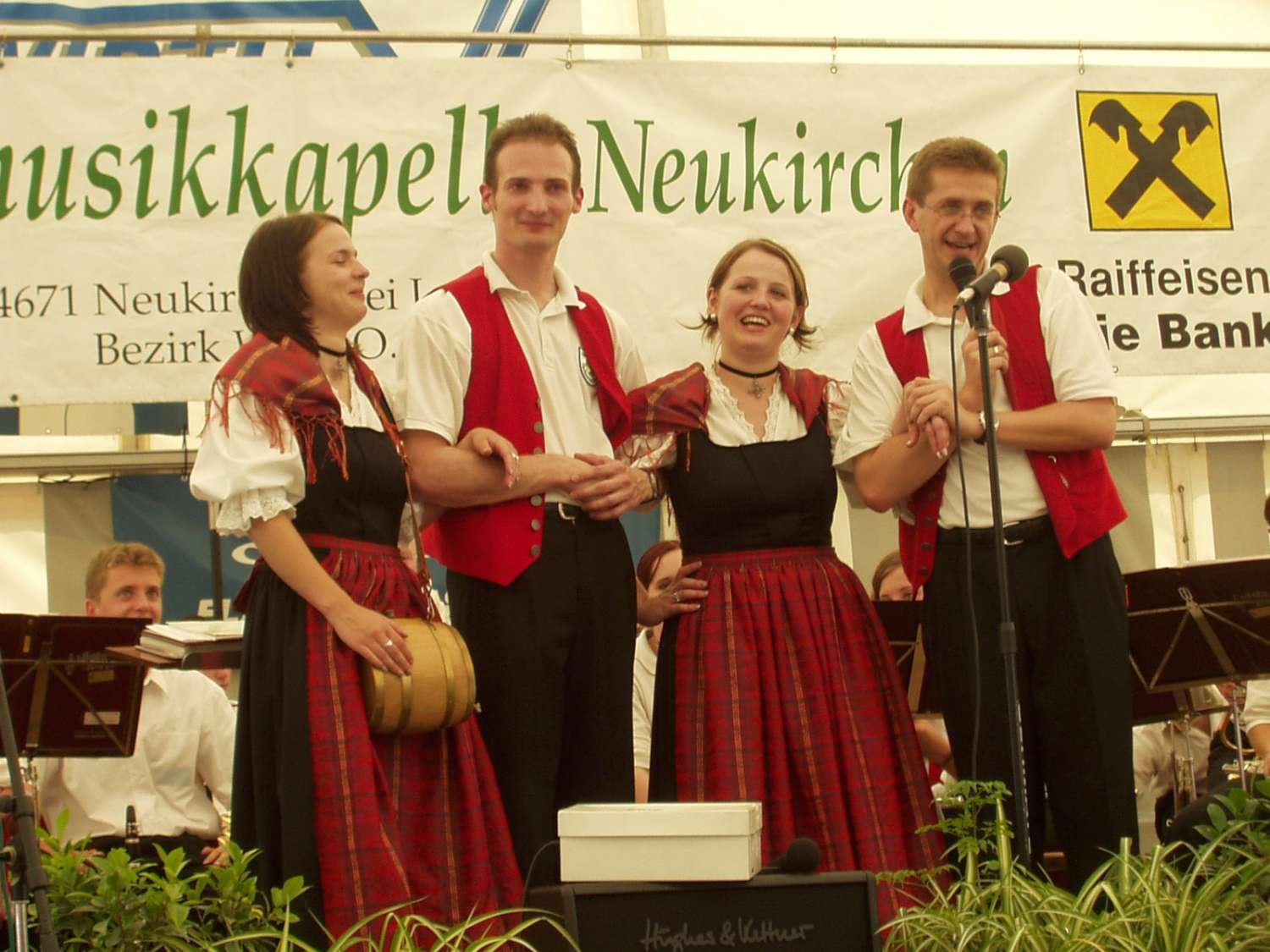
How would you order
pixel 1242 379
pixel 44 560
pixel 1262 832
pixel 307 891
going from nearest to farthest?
1. pixel 1262 832
2. pixel 307 891
3. pixel 44 560
4. pixel 1242 379

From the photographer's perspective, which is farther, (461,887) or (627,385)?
(627,385)

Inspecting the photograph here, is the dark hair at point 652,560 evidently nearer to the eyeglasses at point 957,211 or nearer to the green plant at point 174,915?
the eyeglasses at point 957,211

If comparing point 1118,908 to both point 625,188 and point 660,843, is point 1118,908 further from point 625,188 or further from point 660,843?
point 625,188

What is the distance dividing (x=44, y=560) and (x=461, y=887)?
2.93m

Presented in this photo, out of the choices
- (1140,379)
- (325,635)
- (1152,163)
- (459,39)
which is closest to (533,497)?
(325,635)

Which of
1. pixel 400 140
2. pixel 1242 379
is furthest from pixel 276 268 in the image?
pixel 1242 379

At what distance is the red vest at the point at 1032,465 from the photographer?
3396 millimetres

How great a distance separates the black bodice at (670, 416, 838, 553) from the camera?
3562mm

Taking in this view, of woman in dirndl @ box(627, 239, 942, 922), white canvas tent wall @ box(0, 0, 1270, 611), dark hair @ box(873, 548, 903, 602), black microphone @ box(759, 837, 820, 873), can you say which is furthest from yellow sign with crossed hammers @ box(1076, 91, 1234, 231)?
black microphone @ box(759, 837, 820, 873)

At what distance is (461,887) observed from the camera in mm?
3135

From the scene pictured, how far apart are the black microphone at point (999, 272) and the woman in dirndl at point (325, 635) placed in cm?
116

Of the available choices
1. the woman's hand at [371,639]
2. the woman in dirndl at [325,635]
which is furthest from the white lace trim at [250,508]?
the woman's hand at [371,639]

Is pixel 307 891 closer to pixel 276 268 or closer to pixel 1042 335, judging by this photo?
pixel 276 268

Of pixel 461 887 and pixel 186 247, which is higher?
pixel 186 247
